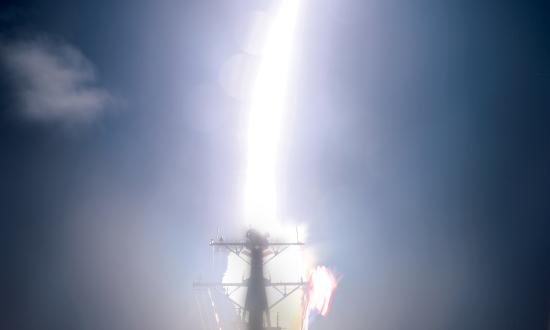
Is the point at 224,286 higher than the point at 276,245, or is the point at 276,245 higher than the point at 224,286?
the point at 276,245

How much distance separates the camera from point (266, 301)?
68.2 ft

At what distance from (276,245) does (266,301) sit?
334 centimetres

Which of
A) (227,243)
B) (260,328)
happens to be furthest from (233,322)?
(227,243)

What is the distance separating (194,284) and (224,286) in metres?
A: 1.69

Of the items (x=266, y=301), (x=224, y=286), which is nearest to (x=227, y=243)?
(x=224, y=286)

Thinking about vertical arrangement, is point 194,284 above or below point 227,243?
below

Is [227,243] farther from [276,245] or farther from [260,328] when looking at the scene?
[260,328]

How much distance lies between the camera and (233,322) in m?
20.4

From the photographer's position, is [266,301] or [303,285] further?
[266,301]

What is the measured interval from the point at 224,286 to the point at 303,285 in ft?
14.8

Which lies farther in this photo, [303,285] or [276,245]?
[276,245]

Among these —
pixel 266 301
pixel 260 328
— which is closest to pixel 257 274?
pixel 266 301

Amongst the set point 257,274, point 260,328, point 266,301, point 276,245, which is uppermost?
point 276,245

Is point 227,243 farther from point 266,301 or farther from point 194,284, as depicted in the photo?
point 266,301
